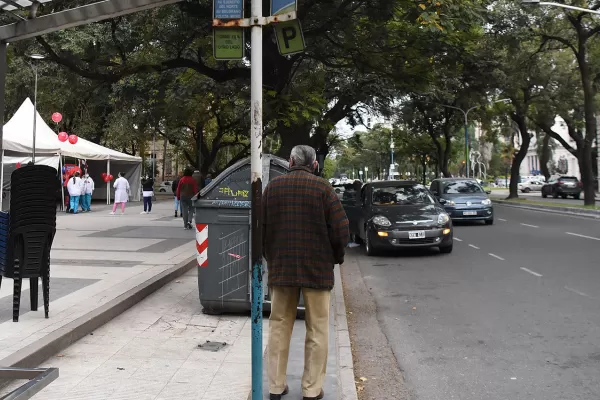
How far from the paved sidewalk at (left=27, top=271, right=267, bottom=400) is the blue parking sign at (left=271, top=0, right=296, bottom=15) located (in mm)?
2731

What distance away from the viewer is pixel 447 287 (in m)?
8.58

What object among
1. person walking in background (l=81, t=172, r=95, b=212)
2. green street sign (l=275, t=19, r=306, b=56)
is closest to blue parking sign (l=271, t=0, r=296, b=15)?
green street sign (l=275, t=19, r=306, b=56)

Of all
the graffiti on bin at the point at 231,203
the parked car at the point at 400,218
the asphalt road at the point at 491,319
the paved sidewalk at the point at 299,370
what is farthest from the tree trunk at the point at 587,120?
the paved sidewalk at the point at 299,370

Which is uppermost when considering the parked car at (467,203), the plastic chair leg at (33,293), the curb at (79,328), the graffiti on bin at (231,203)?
the graffiti on bin at (231,203)

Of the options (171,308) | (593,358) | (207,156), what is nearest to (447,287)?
(593,358)

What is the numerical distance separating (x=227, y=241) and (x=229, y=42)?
298cm

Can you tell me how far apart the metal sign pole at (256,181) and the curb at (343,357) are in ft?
2.75

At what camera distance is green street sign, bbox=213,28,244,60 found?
3824 millimetres

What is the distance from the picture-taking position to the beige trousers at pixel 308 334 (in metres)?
3.92

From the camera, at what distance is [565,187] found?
3944 cm

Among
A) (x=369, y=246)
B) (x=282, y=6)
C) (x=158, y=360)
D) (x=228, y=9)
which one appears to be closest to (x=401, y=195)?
(x=369, y=246)

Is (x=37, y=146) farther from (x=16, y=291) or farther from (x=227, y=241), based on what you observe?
(x=227, y=241)

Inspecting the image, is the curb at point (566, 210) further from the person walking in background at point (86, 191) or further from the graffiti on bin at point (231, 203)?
the person walking in background at point (86, 191)

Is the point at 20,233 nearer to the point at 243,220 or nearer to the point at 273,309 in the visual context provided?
the point at 243,220
